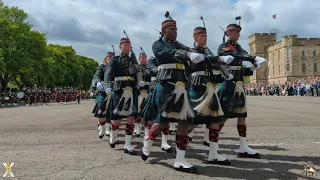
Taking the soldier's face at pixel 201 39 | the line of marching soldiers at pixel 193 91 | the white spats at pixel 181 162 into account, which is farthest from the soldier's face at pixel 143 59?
the white spats at pixel 181 162

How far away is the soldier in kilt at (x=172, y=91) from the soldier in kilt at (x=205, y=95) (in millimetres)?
283

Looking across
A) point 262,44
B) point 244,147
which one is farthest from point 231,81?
point 262,44

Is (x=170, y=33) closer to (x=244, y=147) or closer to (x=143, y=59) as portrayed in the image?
(x=244, y=147)

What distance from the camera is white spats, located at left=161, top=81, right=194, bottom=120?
593 centimetres

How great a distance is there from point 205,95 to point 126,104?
2.07 meters

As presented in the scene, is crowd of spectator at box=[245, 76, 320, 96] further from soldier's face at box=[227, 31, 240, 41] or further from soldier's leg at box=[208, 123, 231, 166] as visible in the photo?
soldier's leg at box=[208, 123, 231, 166]

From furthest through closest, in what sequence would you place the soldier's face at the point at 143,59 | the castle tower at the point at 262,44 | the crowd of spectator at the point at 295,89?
the castle tower at the point at 262,44, the crowd of spectator at the point at 295,89, the soldier's face at the point at 143,59

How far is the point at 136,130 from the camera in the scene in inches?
419

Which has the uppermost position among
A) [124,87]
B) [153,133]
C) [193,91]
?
[124,87]

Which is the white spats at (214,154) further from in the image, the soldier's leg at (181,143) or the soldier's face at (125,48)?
the soldier's face at (125,48)

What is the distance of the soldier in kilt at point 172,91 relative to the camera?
592 centimetres

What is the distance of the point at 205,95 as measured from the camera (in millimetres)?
6336

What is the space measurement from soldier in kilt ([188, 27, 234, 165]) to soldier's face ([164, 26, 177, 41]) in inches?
17.3
